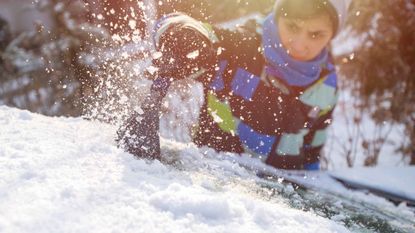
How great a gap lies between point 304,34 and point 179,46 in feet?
6.95

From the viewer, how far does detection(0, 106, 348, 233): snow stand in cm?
101

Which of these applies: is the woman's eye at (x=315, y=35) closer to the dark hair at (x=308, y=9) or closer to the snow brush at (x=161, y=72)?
the dark hair at (x=308, y=9)

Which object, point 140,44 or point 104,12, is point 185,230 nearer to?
point 140,44

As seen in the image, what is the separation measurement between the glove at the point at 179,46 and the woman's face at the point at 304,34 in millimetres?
1900

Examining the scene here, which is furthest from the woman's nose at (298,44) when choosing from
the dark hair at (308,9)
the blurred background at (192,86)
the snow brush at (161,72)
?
the snow brush at (161,72)

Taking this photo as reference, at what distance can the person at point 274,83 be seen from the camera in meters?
3.66

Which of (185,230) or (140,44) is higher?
(140,44)

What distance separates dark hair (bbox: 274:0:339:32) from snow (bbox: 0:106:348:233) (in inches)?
82.4

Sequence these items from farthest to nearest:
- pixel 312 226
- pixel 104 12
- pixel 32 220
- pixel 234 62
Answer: pixel 104 12 < pixel 234 62 < pixel 312 226 < pixel 32 220

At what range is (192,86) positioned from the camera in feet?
17.1

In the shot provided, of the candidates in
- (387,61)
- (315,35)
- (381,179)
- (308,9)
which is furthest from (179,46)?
(387,61)

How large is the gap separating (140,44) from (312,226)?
364cm

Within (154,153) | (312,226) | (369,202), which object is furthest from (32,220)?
(369,202)

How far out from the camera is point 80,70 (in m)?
5.29
